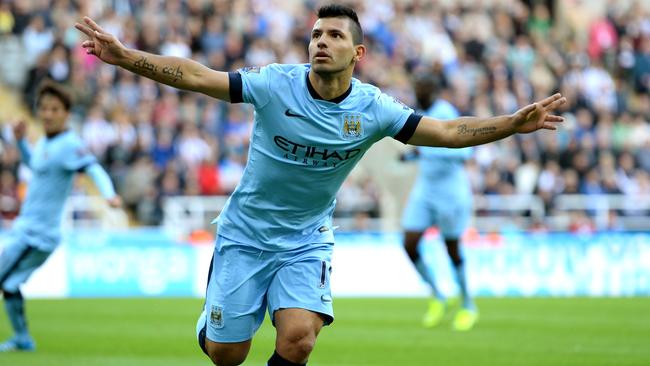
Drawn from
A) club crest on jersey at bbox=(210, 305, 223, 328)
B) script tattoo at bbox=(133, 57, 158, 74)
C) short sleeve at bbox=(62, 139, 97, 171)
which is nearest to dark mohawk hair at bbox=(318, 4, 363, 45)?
script tattoo at bbox=(133, 57, 158, 74)

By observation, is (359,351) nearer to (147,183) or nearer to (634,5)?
(147,183)

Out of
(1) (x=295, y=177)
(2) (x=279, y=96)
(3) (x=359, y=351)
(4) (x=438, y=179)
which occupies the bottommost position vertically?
(3) (x=359, y=351)

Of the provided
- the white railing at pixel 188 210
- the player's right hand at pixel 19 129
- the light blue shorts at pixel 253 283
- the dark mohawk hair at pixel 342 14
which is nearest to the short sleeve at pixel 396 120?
the dark mohawk hair at pixel 342 14

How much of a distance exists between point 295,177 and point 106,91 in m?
17.2

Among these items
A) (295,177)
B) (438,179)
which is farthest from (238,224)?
(438,179)

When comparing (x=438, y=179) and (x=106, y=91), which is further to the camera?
(x=106, y=91)

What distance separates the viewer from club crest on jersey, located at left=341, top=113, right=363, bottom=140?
8.09 meters

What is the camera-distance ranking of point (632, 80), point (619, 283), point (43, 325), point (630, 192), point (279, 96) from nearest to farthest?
point (279, 96)
point (43, 325)
point (619, 283)
point (630, 192)
point (632, 80)

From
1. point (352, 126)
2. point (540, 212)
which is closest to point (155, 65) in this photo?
point (352, 126)

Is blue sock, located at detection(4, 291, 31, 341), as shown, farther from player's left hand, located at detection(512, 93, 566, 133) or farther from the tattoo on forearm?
player's left hand, located at detection(512, 93, 566, 133)

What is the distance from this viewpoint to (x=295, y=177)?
811cm

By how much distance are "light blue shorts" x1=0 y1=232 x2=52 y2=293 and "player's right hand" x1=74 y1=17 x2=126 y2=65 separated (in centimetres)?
552

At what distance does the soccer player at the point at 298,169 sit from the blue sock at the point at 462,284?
7039 mm

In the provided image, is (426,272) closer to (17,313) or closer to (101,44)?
(17,313)
